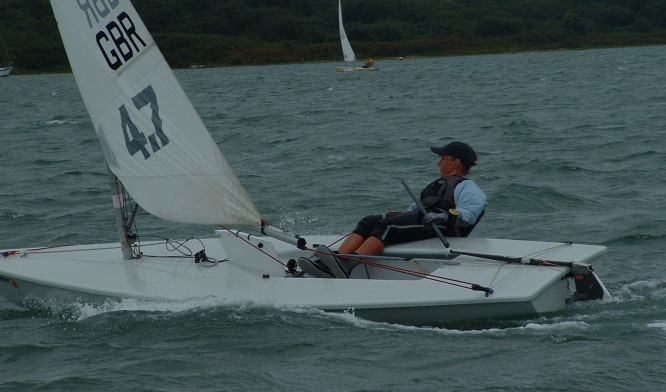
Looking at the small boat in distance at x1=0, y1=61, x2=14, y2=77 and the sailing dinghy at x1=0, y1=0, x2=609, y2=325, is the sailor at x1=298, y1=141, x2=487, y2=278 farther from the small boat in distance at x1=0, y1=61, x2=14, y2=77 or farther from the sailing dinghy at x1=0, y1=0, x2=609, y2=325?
the small boat in distance at x1=0, y1=61, x2=14, y2=77

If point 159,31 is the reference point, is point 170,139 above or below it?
above

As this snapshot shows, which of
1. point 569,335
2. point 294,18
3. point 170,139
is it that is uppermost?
point 170,139

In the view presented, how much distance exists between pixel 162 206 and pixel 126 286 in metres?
0.57

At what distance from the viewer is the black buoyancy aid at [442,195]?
251 inches

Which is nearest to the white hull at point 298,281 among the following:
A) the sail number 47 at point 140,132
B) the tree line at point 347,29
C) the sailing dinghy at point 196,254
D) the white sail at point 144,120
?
the sailing dinghy at point 196,254

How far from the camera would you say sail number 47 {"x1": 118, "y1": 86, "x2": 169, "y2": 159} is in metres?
6.11

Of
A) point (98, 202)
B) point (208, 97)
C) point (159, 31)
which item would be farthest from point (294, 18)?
point (98, 202)

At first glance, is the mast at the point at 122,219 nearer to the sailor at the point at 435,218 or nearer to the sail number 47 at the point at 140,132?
the sail number 47 at the point at 140,132

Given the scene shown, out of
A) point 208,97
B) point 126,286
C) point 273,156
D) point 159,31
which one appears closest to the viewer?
point 126,286

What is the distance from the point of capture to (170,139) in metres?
6.18

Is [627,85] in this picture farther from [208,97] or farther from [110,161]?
[110,161]

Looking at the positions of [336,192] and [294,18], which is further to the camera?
[294,18]

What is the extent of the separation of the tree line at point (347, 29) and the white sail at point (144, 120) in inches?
2474

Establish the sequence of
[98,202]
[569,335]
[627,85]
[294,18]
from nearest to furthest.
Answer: [569,335] < [98,202] < [627,85] < [294,18]
